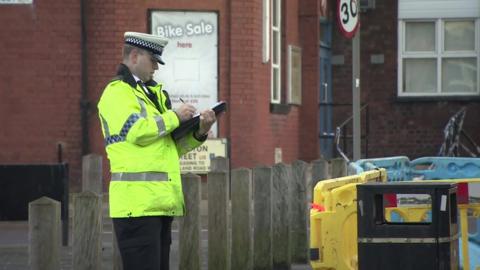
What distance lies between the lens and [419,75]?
22.3 metres

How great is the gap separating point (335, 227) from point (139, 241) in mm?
1764

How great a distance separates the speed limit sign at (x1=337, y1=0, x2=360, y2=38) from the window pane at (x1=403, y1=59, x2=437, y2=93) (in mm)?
9074

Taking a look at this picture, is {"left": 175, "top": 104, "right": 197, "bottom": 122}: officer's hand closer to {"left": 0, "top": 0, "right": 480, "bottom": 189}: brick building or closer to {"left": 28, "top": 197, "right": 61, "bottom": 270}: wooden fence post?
{"left": 28, "top": 197, "right": 61, "bottom": 270}: wooden fence post

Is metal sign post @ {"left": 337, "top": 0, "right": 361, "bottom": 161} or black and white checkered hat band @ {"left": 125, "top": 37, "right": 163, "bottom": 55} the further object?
metal sign post @ {"left": 337, "top": 0, "right": 361, "bottom": 161}

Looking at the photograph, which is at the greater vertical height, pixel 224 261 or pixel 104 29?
pixel 104 29

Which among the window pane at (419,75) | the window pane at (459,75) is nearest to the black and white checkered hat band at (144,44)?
the window pane at (419,75)

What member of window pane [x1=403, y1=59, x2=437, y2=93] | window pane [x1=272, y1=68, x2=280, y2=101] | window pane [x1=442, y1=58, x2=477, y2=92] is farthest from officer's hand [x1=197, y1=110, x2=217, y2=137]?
window pane [x1=442, y1=58, x2=477, y2=92]

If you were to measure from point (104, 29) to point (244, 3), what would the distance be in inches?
84.7

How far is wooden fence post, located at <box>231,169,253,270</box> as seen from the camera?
9312 millimetres

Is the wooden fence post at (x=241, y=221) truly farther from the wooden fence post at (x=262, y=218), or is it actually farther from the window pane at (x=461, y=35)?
the window pane at (x=461, y=35)

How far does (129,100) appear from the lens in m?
6.18

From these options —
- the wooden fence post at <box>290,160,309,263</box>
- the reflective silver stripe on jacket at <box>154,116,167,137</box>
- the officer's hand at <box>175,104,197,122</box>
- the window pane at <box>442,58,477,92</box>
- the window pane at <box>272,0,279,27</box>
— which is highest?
the window pane at <box>272,0,279,27</box>

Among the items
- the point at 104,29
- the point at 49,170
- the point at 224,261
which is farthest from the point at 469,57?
the point at 224,261

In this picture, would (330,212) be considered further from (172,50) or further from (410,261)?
(172,50)
